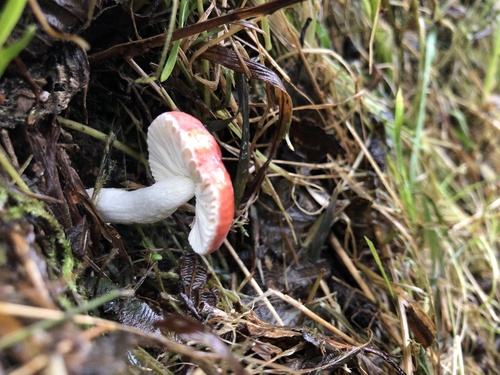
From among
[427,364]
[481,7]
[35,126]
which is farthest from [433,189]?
[35,126]

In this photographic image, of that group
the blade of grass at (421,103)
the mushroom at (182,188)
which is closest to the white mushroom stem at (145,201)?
the mushroom at (182,188)

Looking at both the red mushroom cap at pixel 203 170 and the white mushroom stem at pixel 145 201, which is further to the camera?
the white mushroom stem at pixel 145 201

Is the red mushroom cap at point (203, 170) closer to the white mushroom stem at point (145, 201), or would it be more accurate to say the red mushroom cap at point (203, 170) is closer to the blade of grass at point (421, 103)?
the white mushroom stem at point (145, 201)

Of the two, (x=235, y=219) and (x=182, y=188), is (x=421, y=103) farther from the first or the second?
(x=182, y=188)

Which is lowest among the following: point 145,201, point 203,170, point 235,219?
point 235,219

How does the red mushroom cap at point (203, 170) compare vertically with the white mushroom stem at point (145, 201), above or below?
above

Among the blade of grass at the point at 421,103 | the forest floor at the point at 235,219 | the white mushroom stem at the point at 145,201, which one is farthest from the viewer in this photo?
the blade of grass at the point at 421,103

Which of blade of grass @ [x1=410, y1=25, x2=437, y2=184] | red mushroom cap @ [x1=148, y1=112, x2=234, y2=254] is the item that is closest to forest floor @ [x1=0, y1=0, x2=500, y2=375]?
blade of grass @ [x1=410, y1=25, x2=437, y2=184]

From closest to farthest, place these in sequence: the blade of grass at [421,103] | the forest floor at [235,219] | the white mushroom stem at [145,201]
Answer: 1. the forest floor at [235,219]
2. the white mushroom stem at [145,201]
3. the blade of grass at [421,103]

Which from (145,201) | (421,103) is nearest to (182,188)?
(145,201)
